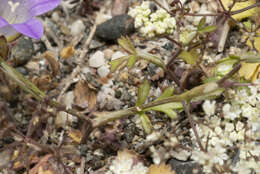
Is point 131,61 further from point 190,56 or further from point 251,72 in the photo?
point 251,72

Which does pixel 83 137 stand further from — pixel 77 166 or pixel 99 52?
pixel 99 52

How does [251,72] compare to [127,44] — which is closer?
[127,44]

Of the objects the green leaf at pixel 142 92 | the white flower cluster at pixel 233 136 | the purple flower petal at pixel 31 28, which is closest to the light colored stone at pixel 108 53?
the green leaf at pixel 142 92

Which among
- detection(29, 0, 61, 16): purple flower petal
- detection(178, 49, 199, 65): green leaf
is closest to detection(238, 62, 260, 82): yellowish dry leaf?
detection(178, 49, 199, 65): green leaf

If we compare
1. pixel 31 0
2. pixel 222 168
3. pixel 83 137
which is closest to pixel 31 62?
pixel 31 0

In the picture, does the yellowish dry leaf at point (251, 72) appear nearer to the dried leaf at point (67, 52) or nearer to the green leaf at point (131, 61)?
the green leaf at point (131, 61)

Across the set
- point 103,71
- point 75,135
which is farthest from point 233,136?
point 103,71
